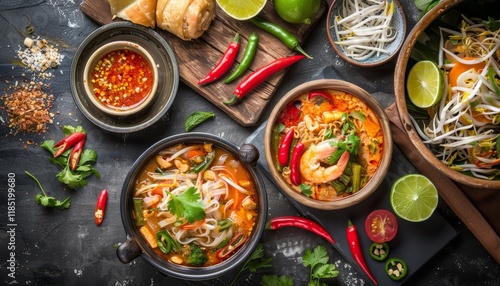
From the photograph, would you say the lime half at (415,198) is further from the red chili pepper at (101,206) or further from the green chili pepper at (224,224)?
the red chili pepper at (101,206)

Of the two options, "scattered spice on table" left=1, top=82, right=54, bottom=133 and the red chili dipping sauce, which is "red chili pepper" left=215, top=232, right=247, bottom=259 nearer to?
the red chili dipping sauce

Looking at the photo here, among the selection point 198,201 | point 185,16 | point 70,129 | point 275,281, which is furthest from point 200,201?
point 185,16

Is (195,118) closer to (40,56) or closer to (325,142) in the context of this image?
(325,142)

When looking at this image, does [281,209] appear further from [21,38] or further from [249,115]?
[21,38]

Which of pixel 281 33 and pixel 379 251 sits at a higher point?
pixel 281 33

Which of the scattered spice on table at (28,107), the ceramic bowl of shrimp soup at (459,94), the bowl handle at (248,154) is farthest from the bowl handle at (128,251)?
the ceramic bowl of shrimp soup at (459,94)

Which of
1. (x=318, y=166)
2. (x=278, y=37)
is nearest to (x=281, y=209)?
(x=318, y=166)
